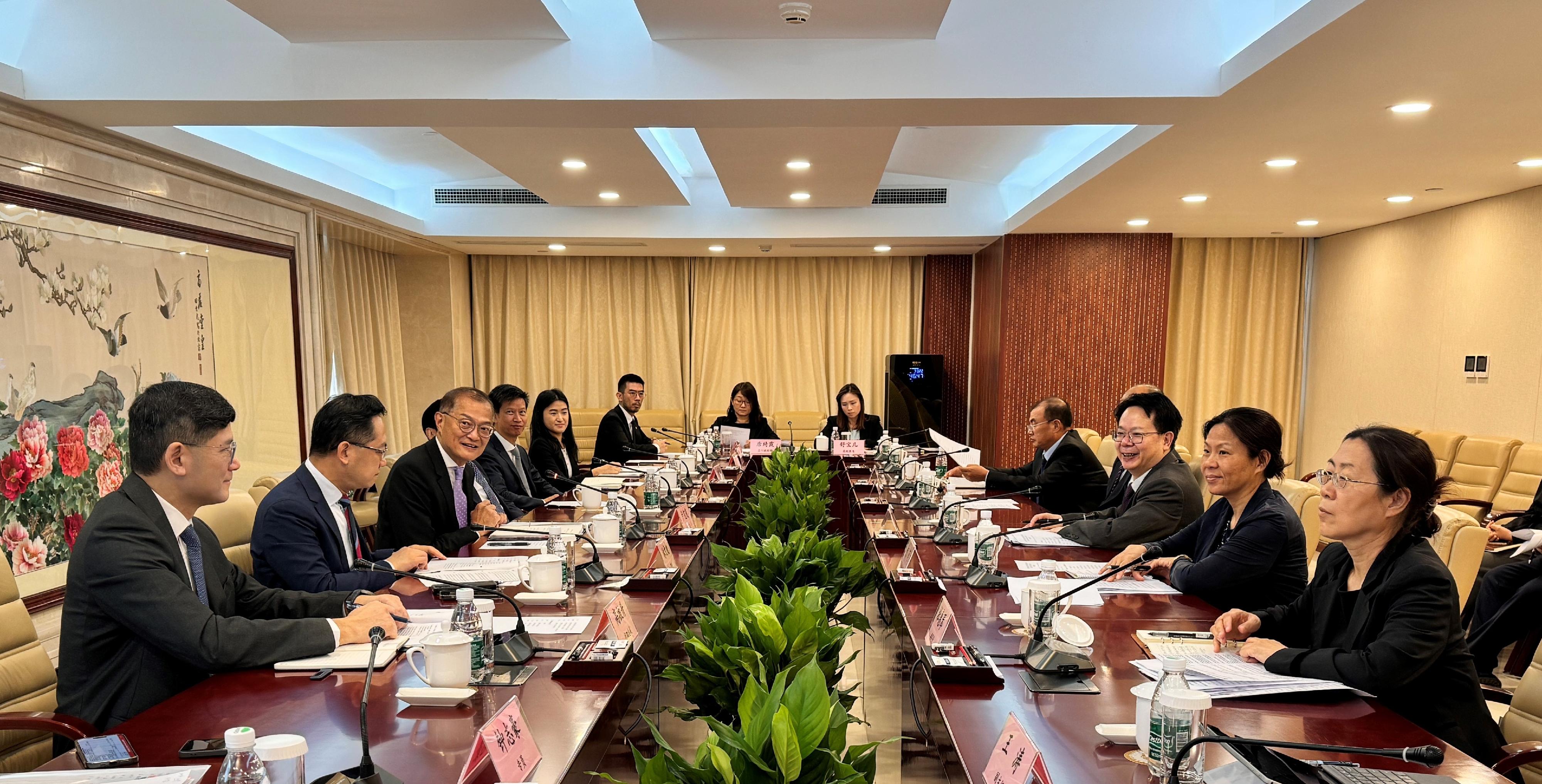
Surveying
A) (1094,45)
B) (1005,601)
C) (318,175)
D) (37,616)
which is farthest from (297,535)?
(318,175)

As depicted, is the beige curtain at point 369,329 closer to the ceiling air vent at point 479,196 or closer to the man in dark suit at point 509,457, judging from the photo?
the ceiling air vent at point 479,196

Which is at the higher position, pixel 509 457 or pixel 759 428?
pixel 509 457

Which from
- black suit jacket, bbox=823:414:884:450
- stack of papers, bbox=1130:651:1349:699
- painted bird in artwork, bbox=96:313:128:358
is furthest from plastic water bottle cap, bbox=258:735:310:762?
black suit jacket, bbox=823:414:884:450

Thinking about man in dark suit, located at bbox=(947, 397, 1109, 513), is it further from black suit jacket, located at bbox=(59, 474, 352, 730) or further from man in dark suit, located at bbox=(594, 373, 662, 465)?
black suit jacket, located at bbox=(59, 474, 352, 730)

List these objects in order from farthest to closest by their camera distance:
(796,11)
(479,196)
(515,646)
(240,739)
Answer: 1. (479,196)
2. (796,11)
3. (515,646)
4. (240,739)

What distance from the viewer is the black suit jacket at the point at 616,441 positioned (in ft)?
21.0

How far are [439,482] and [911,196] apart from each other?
5.35 metres

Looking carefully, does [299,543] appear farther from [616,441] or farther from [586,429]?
[586,429]

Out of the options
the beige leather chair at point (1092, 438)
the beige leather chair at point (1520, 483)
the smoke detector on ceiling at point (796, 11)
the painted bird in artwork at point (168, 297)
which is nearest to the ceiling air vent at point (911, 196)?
the beige leather chair at point (1092, 438)

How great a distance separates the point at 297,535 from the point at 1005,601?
1917 mm

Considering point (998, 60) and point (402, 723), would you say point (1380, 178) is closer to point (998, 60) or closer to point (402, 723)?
point (998, 60)

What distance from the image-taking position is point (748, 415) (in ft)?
23.6

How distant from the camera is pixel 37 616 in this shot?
3.74 metres

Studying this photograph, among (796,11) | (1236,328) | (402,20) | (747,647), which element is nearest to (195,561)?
(747,647)
